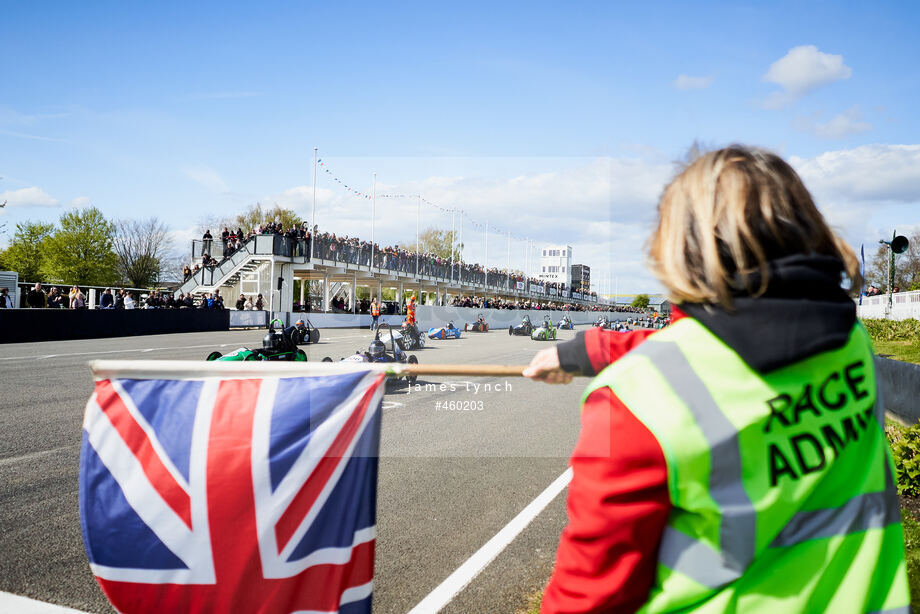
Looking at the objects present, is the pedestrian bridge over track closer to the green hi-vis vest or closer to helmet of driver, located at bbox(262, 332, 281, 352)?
helmet of driver, located at bbox(262, 332, 281, 352)

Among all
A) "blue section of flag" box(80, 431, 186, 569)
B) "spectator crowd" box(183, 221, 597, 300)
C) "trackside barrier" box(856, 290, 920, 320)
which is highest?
"spectator crowd" box(183, 221, 597, 300)

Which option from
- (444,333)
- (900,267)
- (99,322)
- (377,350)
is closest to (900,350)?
(377,350)

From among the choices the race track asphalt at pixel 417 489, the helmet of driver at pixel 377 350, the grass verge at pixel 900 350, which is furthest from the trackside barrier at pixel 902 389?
the helmet of driver at pixel 377 350

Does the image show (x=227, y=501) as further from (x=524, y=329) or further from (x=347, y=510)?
(x=524, y=329)

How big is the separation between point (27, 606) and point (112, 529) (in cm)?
181

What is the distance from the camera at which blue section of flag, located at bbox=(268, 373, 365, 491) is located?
2.00 meters

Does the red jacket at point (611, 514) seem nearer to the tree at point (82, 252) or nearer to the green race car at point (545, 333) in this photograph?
the green race car at point (545, 333)

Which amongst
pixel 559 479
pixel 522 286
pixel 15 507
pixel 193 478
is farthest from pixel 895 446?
pixel 522 286

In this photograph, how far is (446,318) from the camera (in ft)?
125

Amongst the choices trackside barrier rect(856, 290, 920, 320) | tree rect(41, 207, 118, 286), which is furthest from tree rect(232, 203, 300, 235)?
trackside barrier rect(856, 290, 920, 320)

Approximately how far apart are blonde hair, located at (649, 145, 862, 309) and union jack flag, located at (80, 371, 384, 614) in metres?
1.20

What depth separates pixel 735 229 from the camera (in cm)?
123

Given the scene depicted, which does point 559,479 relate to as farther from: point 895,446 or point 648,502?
point 648,502

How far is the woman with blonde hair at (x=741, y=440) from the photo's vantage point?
116 cm
